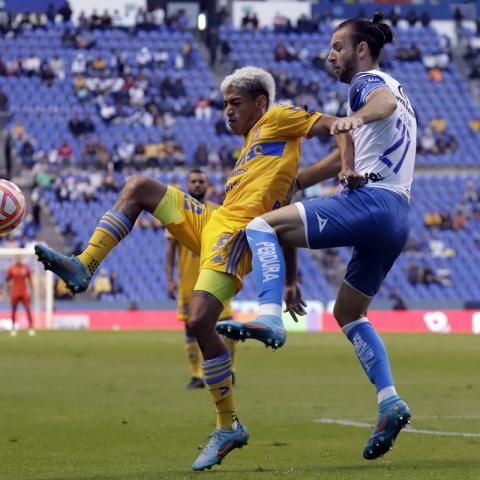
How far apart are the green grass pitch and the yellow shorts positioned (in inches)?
51.1

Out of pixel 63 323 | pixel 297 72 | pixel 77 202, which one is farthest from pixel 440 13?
pixel 63 323

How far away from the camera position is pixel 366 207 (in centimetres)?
688

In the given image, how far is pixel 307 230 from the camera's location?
685 centimetres

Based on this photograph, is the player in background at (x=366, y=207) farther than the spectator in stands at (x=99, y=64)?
No

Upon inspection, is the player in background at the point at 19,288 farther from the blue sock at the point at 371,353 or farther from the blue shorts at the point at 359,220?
the blue shorts at the point at 359,220

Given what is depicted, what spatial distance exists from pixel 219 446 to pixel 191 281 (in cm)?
846

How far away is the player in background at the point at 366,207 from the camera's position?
6.84 metres

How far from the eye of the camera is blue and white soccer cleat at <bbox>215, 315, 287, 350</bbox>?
6207 mm

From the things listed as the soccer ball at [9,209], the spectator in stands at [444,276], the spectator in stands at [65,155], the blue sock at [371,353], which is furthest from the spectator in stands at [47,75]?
the blue sock at [371,353]

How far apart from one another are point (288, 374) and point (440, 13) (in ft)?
123

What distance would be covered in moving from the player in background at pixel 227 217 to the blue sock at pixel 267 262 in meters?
0.53

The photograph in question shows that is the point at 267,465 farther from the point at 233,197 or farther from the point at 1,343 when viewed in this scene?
the point at 1,343

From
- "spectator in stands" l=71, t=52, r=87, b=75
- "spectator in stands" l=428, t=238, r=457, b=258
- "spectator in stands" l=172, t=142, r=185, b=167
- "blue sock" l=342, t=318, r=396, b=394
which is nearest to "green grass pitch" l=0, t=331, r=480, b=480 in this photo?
"blue sock" l=342, t=318, r=396, b=394

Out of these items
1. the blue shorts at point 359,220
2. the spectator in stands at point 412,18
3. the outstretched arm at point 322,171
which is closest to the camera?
the blue shorts at point 359,220
